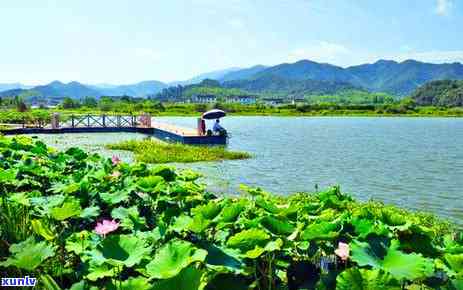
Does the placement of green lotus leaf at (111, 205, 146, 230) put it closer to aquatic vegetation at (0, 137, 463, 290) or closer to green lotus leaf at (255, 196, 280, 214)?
aquatic vegetation at (0, 137, 463, 290)

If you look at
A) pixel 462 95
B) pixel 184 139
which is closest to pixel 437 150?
pixel 184 139

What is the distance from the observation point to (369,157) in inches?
1071

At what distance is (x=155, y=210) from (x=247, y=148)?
25.0 m

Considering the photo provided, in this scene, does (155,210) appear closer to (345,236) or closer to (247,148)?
(345,236)

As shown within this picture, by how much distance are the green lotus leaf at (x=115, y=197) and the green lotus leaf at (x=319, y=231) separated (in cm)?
226

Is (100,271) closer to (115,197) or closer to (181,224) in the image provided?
(181,224)

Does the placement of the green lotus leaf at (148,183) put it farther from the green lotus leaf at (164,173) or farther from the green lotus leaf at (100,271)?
the green lotus leaf at (100,271)

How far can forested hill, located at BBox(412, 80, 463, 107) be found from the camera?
142 meters

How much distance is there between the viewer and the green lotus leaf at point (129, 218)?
422 cm

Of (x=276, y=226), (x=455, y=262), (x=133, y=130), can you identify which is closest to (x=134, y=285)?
(x=276, y=226)

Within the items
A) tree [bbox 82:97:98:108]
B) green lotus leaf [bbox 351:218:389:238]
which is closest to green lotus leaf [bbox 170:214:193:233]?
green lotus leaf [bbox 351:218:389:238]

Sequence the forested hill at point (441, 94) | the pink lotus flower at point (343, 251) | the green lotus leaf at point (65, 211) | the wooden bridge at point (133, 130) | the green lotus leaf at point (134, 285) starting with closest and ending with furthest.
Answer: the green lotus leaf at point (134, 285) < the pink lotus flower at point (343, 251) < the green lotus leaf at point (65, 211) < the wooden bridge at point (133, 130) < the forested hill at point (441, 94)

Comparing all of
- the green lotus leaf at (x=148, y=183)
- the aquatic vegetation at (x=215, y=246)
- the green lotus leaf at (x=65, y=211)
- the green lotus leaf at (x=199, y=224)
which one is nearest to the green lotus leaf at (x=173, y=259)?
the aquatic vegetation at (x=215, y=246)

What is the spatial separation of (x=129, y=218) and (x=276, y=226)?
5.02ft
